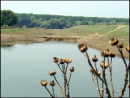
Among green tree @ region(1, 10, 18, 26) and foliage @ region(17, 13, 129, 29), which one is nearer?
green tree @ region(1, 10, 18, 26)

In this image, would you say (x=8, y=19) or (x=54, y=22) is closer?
(x=8, y=19)

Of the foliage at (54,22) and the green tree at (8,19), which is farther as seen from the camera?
the foliage at (54,22)

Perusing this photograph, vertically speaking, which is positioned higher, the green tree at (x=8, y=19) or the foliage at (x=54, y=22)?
the green tree at (x=8, y=19)

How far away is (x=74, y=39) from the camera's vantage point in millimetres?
45406

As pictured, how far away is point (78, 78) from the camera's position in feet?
51.6

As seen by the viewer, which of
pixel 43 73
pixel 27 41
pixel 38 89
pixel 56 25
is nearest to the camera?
pixel 38 89

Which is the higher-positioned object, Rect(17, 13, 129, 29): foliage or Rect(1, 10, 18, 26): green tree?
Rect(1, 10, 18, 26): green tree

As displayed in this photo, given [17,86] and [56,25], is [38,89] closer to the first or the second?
[17,86]

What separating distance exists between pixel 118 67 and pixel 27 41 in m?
26.1

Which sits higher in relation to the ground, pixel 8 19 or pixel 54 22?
pixel 8 19

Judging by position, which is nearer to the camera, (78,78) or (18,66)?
(78,78)

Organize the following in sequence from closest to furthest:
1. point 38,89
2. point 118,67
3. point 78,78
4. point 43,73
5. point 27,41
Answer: point 38,89, point 78,78, point 43,73, point 118,67, point 27,41

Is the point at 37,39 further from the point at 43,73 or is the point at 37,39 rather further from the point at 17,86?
the point at 17,86

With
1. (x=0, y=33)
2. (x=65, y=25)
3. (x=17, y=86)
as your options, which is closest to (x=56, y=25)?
(x=65, y=25)
